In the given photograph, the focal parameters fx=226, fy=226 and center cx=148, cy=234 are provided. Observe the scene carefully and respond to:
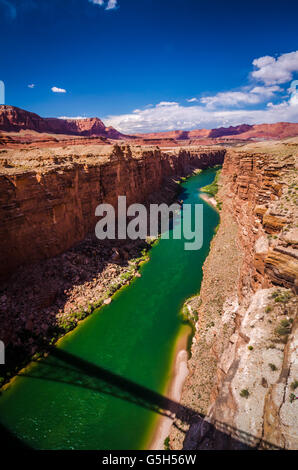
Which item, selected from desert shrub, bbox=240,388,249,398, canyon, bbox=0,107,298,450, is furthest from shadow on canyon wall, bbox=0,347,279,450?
desert shrub, bbox=240,388,249,398

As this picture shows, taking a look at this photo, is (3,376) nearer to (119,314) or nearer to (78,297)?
(78,297)

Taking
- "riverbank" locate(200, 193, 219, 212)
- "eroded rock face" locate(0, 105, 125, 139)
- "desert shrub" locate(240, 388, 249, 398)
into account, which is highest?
"eroded rock face" locate(0, 105, 125, 139)

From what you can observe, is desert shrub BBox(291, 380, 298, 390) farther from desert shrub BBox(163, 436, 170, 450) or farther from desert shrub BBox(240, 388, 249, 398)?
desert shrub BBox(163, 436, 170, 450)

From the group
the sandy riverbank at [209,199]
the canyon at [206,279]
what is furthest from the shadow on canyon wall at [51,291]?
the sandy riverbank at [209,199]

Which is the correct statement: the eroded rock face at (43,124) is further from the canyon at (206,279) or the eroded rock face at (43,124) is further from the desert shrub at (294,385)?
the desert shrub at (294,385)

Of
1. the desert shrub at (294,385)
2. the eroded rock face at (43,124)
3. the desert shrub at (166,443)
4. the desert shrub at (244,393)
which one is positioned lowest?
the desert shrub at (166,443)

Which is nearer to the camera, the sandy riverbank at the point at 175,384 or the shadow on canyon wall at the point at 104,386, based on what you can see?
the shadow on canyon wall at the point at 104,386
